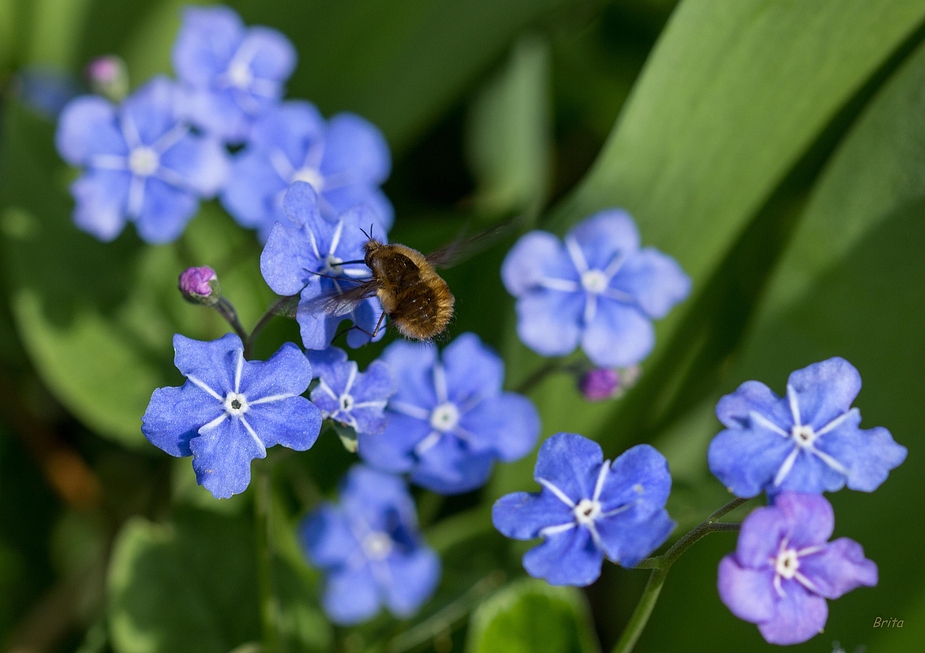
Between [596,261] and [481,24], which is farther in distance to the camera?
[481,24]

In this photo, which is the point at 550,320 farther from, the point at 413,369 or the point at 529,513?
the point at 529,513

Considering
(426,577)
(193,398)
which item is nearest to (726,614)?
(426,577)

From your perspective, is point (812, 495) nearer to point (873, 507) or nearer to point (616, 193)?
point (873, 507)

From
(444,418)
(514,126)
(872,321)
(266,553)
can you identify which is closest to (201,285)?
(266,553)

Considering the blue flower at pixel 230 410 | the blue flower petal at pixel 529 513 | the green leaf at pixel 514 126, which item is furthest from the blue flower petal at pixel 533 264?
the green leaf at pixel 514 126

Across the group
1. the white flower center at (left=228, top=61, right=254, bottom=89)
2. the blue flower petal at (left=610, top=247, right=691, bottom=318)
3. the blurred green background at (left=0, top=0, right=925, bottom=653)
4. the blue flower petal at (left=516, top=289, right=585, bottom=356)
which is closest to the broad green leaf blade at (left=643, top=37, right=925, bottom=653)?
the blurred green background at (left=0, top=0, right=925, bottom=653)

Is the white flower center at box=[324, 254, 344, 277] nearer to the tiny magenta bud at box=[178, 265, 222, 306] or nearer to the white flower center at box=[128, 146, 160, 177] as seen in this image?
the tiny magenta bud at box=[178, 265, 222, 306]

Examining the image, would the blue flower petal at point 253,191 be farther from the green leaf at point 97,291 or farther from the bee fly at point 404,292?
the bee fly at point 404,292
